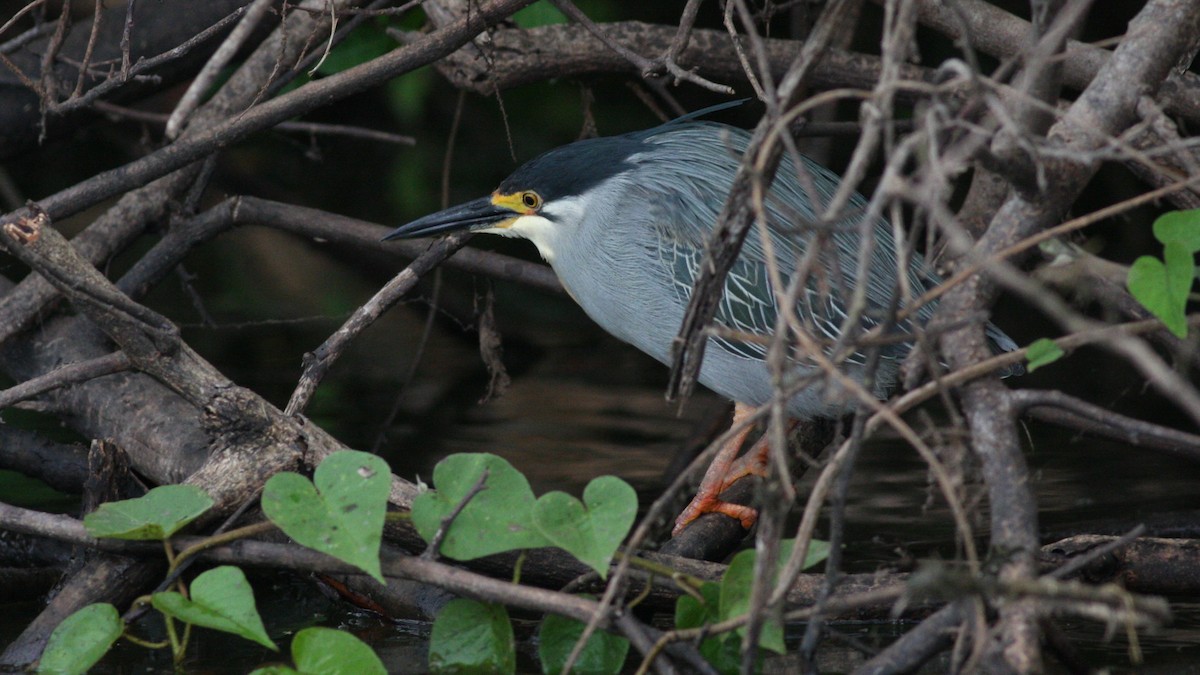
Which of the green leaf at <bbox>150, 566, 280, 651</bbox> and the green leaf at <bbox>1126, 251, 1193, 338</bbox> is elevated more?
the green leaf at <bbox>1126, 251, 1193, 338</bbox>

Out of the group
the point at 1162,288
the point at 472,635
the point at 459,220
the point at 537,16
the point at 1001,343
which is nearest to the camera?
the point at 1162,288

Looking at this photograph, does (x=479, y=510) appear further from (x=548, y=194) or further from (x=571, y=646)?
(x=548, y=194)

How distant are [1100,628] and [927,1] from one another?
5.25 ft

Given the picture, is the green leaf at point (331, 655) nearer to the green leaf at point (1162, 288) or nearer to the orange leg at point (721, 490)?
the orange leg at point (721, 490)

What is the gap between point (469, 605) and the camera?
7.43ft

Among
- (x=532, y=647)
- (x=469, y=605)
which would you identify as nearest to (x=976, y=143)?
(x=469, y=605)

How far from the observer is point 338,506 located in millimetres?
2051

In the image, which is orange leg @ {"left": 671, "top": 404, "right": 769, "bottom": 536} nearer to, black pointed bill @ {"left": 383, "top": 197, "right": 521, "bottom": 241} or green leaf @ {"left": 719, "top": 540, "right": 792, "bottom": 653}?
black pointed bill @ {"left": 383, "top": 197, "right": 521, "bottom": 241}

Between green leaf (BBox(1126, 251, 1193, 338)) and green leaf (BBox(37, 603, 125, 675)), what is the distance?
167 cm

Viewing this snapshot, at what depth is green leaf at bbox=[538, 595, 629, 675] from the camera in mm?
2277

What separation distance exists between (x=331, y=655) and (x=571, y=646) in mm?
427

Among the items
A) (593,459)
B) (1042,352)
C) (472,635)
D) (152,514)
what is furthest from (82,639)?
(593,459)

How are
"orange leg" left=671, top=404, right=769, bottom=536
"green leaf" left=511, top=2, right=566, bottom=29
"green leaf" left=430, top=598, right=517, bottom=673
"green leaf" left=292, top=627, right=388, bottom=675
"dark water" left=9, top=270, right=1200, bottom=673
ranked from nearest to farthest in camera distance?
"green leaf" left=292, top=627, right=388, bottom=675 < "green leaf" left=430, top=598, right=517, bottom=673 < "dark water" left=9, top=270, right=1200, bottom=673 < "orange leg" left=671, top=404, right=769, bottom=536 < "green leaf" left=511, top=2, right=566, bottom=29

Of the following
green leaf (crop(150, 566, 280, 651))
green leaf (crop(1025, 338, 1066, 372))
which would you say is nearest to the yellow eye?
green leaf (crop(150, 566, 280, 651))
